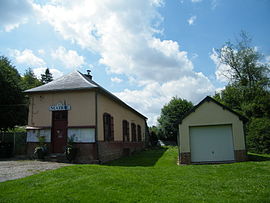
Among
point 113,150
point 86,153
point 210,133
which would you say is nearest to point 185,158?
point 210,133

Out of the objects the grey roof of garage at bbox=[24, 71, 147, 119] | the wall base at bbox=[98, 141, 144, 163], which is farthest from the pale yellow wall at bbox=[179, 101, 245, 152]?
the grey roof of garage at bbox=[24, 71, 147, 119]

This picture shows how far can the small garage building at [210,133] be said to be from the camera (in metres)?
12.0

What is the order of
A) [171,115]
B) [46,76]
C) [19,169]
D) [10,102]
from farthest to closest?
[46,76], [171,115], [10,102], [19,169]

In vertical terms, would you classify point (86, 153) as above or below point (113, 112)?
below

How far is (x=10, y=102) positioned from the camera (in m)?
20.1

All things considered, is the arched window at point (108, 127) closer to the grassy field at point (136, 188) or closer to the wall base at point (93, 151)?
the wall base at point (93, 151)

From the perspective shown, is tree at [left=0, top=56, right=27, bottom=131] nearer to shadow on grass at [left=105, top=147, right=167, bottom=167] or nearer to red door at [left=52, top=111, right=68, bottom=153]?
red door at [left=52, top=111, right=68, bottom=153]

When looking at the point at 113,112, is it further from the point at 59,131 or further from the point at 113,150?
the point at 59,131

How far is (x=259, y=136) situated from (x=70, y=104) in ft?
44.3

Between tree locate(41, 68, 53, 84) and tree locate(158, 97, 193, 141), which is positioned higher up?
tree locate(41, 68, 53, 84)

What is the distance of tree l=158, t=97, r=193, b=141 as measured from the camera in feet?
105

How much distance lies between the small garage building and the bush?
5.21 m

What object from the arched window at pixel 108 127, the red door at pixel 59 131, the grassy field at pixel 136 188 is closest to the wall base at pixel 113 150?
the arched window at pixel 108 127

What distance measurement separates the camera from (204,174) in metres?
7.80
